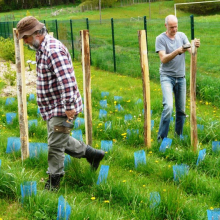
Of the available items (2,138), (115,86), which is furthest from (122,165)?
(115,86)

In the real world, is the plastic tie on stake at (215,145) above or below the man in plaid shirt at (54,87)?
below

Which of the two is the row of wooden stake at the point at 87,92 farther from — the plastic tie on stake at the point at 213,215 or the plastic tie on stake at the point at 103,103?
the plastic tie on stake at the point at 103,103

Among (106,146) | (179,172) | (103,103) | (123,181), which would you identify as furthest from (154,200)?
(103,103)

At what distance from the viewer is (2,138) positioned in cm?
595

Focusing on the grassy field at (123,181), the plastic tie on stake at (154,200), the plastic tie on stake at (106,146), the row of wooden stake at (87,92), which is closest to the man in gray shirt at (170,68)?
the row of wooden stake at (87,92)

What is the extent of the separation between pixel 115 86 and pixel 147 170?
21.1ft

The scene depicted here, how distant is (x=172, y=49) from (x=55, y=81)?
223 centimetres

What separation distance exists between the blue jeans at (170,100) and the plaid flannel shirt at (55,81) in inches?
74.7

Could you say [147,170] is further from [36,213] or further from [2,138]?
[2,138]

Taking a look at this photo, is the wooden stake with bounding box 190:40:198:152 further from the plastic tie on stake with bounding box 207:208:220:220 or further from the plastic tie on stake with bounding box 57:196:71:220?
the plastic tie on stake with bounding box 57:196:71:220

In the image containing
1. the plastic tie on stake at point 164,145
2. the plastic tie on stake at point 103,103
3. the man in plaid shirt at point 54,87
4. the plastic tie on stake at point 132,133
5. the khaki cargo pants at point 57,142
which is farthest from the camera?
the plastic tie on stake at point 103,103

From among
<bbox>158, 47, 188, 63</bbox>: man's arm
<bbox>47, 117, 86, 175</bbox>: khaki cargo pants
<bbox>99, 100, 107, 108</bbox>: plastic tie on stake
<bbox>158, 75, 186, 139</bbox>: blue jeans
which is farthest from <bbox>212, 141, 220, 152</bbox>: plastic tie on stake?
<bbox>99, 100, 107, 108</bbox>: plastic tie on stake

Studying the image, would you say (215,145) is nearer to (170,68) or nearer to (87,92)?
(170,68)

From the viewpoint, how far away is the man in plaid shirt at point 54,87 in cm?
388
